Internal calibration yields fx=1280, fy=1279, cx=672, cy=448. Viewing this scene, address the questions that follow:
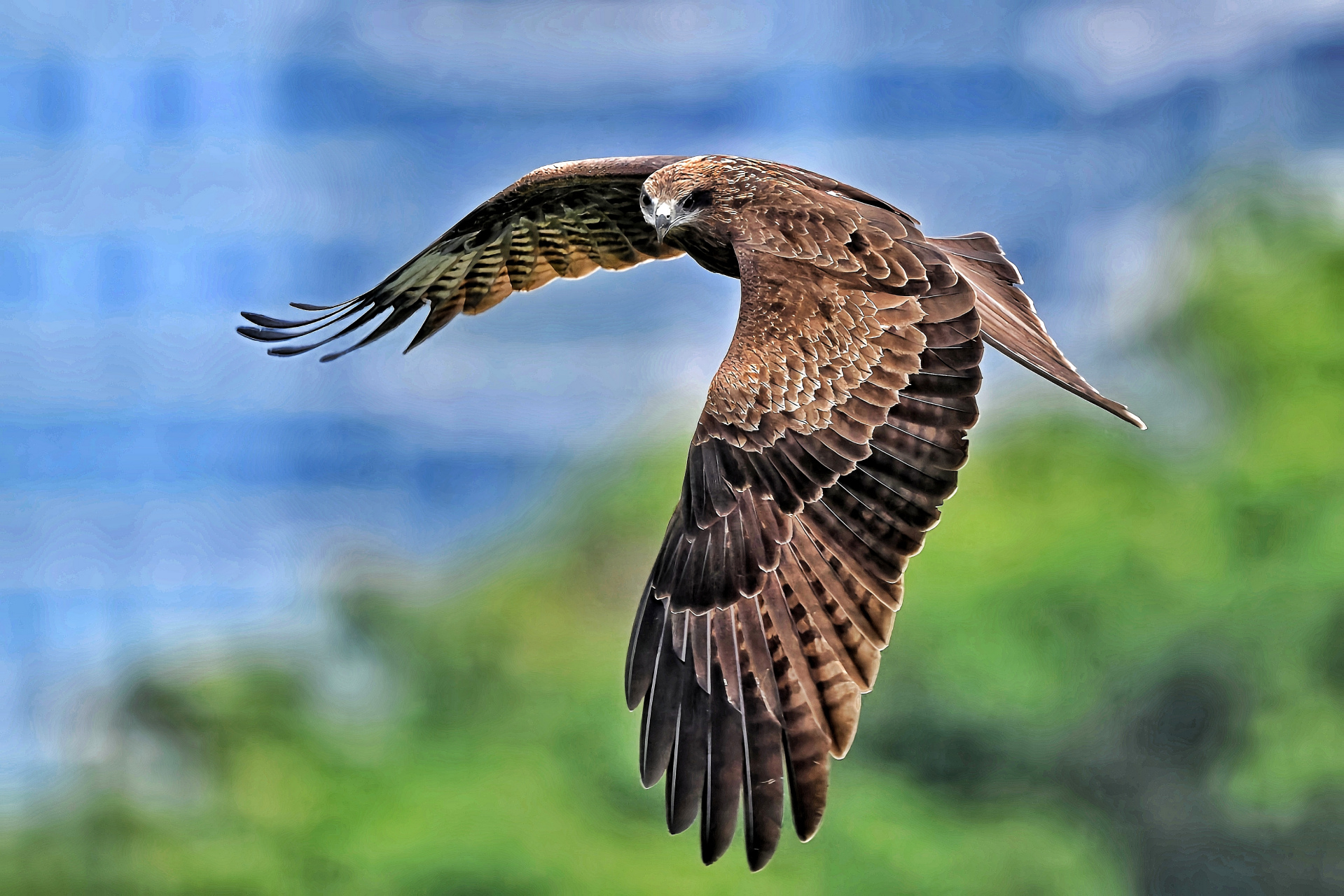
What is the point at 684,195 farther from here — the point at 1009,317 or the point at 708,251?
the point at 1009,317

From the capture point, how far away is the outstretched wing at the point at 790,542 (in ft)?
10.5

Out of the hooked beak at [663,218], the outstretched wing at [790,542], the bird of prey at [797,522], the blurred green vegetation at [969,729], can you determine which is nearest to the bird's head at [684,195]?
the hooked beak at [663,218]

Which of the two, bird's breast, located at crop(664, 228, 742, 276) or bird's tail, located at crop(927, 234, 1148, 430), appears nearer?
bird's tail, located at crop(927, 234, 1148, 430)

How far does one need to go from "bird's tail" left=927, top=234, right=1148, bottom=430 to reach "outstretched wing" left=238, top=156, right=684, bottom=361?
1098mm

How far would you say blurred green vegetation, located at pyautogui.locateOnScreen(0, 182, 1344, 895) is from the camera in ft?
47.8

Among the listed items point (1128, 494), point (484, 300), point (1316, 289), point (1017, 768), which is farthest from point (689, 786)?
point (1316, 289)

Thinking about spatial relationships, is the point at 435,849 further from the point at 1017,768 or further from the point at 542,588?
the point at 1017,768

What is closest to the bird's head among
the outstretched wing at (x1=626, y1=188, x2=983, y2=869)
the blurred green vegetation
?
the outstretched wing at (x1=626, y1=188, x2=983, y2=869)

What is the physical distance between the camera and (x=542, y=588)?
18.3 metres

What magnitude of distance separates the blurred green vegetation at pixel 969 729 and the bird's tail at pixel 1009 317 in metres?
10.5

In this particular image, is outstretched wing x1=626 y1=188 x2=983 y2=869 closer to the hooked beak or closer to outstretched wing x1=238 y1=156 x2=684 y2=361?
the hooked beak

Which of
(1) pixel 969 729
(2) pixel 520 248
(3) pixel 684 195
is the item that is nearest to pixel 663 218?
(3) pixel 684 195

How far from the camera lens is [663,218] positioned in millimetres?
4043

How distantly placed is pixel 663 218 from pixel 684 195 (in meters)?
0.10
